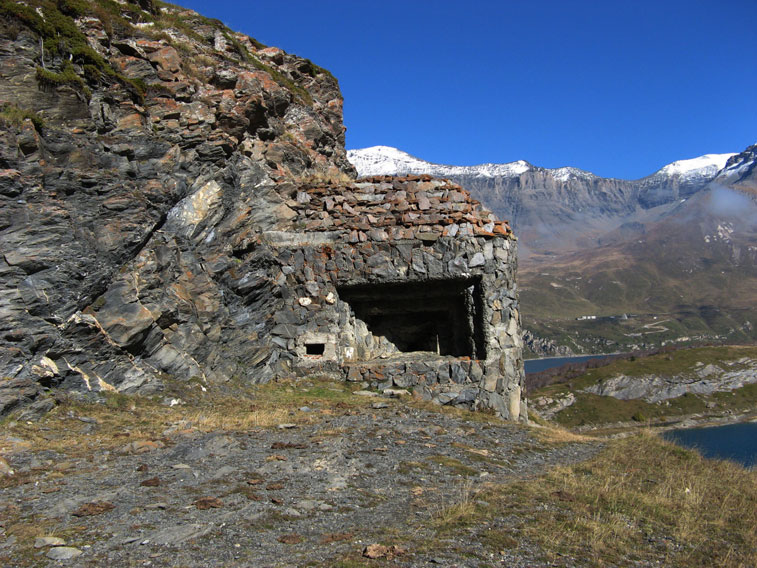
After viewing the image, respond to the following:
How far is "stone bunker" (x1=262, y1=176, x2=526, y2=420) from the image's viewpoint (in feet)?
45.3

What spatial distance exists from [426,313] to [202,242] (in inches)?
281

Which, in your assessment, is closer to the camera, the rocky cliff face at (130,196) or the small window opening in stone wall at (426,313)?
the rocky cliff face at (130,196)

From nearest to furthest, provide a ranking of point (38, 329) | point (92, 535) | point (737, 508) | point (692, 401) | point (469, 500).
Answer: point (92, 535) → point (469, 500) → point (737, 508) → point (38, 329) → point (692, 401)

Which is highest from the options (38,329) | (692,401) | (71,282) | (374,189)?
(374,189)

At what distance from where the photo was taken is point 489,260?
14.1m

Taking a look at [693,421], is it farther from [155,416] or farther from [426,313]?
[155,416]

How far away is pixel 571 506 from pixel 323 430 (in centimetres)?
438

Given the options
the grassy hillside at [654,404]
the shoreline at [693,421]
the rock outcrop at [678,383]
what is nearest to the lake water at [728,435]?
the shoreline at [693,421]

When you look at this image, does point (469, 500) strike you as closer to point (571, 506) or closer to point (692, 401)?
point (571, 506)

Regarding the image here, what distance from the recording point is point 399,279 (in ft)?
46.8

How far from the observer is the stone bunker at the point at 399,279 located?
13.8 m

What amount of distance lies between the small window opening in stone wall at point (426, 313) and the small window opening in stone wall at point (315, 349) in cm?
146

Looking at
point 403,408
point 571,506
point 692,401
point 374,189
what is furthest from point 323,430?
point 692,401

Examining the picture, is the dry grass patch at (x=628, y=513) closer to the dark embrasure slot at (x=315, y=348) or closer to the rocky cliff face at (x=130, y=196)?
the rocky cliff face at (x=130, y=196)
